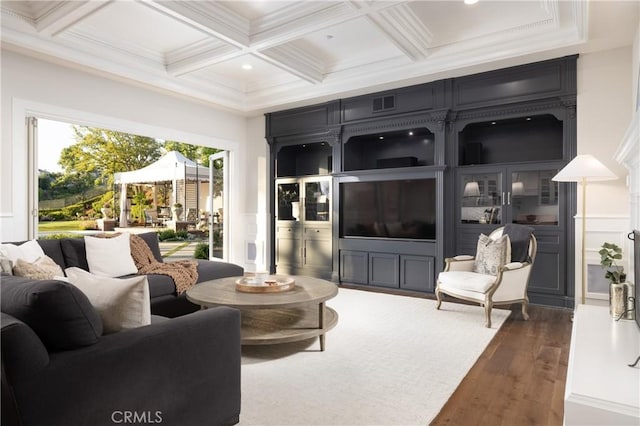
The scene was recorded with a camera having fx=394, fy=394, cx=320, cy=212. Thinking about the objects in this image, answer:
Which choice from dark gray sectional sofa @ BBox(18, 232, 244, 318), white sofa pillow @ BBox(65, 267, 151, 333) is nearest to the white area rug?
white sofa pillow @ BBox(65, 267, 151, 333)

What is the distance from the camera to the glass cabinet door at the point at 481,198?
4766 mm

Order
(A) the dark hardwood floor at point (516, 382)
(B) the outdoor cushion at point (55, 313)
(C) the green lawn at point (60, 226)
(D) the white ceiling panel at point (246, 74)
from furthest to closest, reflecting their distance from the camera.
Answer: (C) the green lawn at point (60, 226)
(D) the white ceiling panel at point (246, 74)
(A) the dark hardwood floor at point (516, 382)
(B) the outdoor cushion at point (55, 313)

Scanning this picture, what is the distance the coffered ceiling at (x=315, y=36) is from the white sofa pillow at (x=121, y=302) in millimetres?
2726

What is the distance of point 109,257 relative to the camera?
12.7ft

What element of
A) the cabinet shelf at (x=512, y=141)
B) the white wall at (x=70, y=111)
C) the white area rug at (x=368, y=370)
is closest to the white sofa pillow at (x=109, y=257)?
the white wall at (x=70, y=111)

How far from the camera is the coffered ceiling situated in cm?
362

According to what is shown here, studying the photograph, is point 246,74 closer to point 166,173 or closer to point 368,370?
point 166,173

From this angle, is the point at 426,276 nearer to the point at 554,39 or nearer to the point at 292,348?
the point at 292,348

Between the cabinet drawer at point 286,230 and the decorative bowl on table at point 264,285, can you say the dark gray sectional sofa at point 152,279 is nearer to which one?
the decorative bowl on table at point 264,285

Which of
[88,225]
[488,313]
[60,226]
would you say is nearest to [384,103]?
[488,313]

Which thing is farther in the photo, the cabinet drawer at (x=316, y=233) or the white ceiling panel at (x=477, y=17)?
Answer: the cabinet drawer at (x=316, y=233)

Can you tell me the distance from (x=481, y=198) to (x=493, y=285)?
4.73ft

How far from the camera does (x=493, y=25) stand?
13.8 ft

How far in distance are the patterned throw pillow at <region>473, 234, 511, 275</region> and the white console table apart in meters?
1.46
